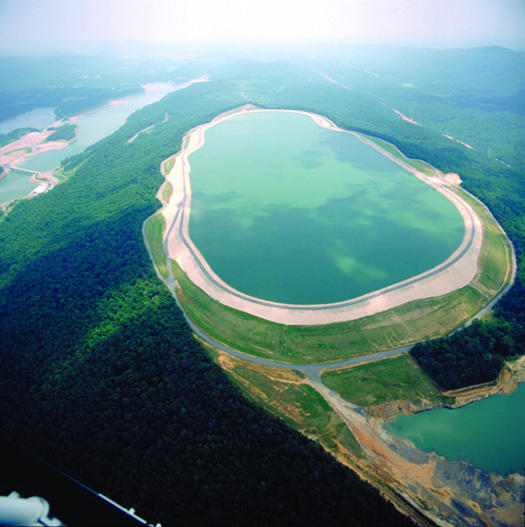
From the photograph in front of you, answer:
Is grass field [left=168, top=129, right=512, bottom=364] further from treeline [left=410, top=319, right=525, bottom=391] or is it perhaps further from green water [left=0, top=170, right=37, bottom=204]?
→ green water [left=0, top=170, right=37, bottom=204]

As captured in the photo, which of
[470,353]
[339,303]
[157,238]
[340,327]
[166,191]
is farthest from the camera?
[166,191]

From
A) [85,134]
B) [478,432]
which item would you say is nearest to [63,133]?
[85,134]

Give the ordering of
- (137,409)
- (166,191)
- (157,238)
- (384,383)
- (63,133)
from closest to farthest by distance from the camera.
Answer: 1. (137,409)
2. (384,383)
3. (157,238)
4. (166,191)
5. (63,133)

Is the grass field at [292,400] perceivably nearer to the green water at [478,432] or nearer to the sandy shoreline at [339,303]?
the green water at [478,432]

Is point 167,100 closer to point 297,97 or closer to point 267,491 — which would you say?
point 297,97

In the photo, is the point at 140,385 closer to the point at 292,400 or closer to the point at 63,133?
the point at 292,400

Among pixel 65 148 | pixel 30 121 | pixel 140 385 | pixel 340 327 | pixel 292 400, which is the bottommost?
pixel 292 400
